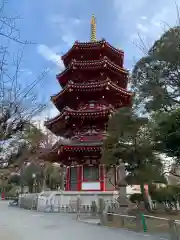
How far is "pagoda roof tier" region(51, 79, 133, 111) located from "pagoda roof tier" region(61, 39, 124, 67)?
347 cm

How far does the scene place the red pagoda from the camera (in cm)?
1845

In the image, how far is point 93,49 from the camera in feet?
70.0

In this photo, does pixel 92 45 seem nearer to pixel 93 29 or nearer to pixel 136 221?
pixel 93 29

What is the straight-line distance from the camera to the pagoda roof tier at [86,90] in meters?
19.2

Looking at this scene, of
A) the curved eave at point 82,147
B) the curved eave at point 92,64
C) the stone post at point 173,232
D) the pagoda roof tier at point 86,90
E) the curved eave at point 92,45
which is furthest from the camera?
the curved eave at point 92,45

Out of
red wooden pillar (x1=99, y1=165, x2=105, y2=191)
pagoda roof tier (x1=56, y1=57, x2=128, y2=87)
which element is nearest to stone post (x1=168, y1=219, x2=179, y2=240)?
red wooden pillar (x1=99, y1=165, x2=105, y2=191)

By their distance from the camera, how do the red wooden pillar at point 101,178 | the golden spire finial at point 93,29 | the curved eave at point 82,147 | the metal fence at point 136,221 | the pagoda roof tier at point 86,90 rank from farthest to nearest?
the golden spire finial at point 93,29, the pagoda roof tier at point 86,90, the red wooden pillar at point 101,178, the curved eave at point 82,147, the metal fence at point 136,221

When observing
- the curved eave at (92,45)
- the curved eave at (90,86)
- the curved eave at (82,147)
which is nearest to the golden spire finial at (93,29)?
the curved eave at (92,45)

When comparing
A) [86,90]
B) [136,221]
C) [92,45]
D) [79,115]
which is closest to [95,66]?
[92,45]

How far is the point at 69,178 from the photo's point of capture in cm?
1941

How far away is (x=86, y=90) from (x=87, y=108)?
52.9 inches

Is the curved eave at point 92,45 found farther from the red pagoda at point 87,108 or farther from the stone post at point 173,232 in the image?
the stone post at point 173,232

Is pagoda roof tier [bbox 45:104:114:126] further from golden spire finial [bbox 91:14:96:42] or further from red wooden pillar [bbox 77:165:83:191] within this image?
golden spire finial [bbox 91:14:96:42]

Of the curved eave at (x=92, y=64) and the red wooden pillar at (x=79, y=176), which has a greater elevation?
the curved eave at (x=92, y=64)
